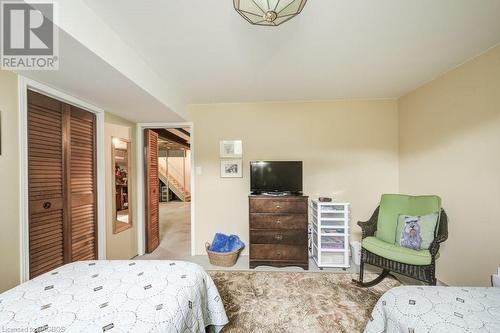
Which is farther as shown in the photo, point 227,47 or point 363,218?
point 363,218

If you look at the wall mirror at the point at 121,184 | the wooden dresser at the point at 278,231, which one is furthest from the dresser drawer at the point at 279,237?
the wall mirror at the point at 121,184

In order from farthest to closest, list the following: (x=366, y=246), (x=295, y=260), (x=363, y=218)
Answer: (x=363, y=218) → (x=295, y=260) → (x=366, y=246)

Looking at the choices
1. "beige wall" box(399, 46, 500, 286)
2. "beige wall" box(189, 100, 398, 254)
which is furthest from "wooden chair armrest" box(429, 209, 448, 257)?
"beige wall" box(189, 100, 398, 254)

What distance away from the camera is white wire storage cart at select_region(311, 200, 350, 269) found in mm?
2715

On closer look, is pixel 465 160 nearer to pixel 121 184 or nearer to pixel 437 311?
pixel 437 311

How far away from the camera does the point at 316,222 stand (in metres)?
2.87

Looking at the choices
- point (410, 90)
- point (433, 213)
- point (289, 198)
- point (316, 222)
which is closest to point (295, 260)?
point (316, 222)

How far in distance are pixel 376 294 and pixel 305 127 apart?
2.28 m

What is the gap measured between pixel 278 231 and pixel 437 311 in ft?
5.88

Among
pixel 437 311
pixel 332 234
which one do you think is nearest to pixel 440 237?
pixel 332 234

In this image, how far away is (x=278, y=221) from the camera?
2.74m

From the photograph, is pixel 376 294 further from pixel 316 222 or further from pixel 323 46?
pixel 323 46

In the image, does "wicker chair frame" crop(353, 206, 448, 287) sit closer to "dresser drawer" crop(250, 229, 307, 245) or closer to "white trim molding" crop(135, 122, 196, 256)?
"dresser drawer" crop(250, 229, 307, 245)

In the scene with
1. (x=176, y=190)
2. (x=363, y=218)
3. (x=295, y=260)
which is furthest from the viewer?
(x=176, y=190)
